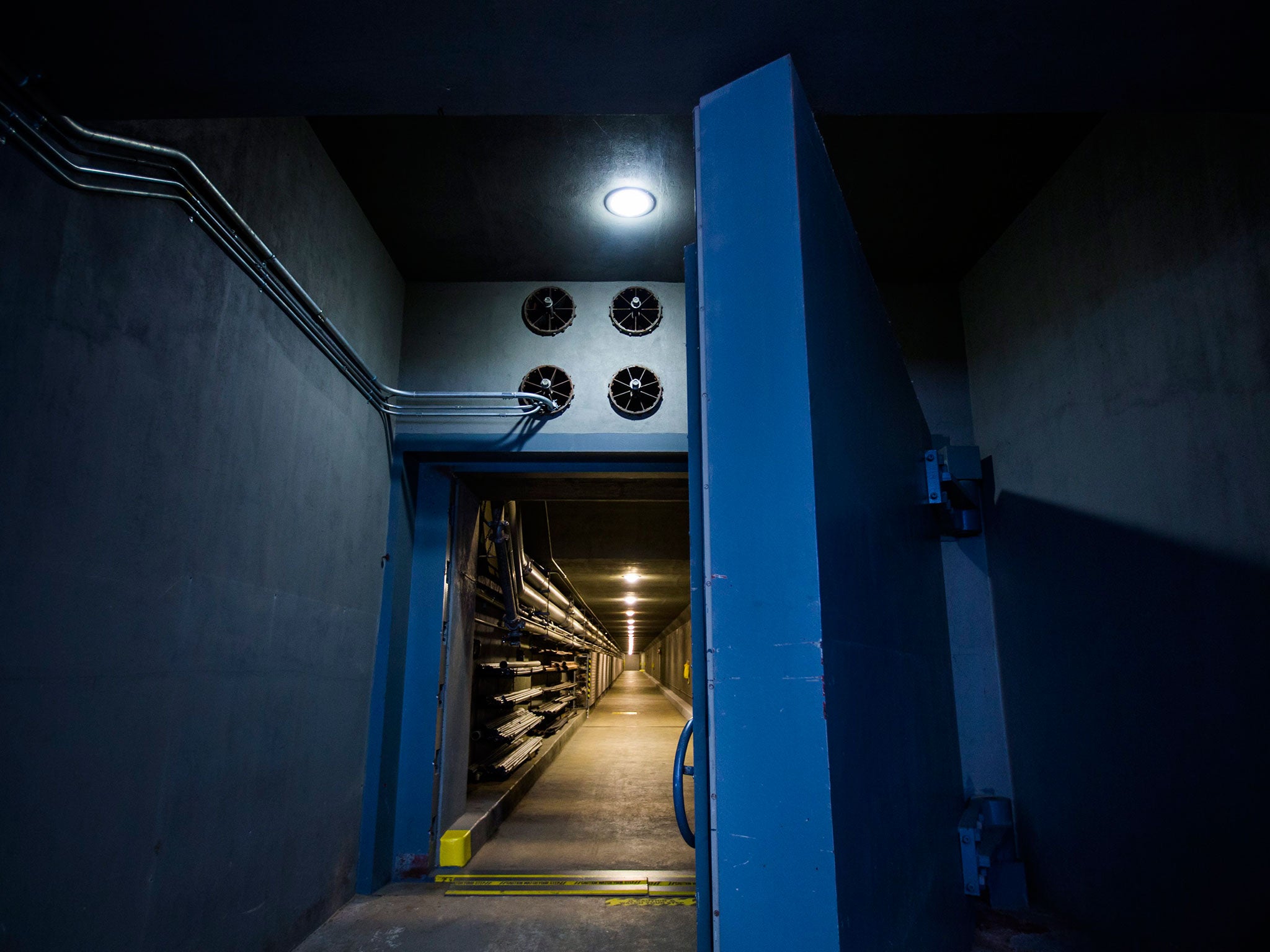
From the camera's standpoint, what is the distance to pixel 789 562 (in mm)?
1674

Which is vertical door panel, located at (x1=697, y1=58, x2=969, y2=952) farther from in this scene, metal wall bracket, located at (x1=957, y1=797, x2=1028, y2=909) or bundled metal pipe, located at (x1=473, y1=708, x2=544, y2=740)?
bundled metal pipe, located at (x1=473, y1=708, x2=544, y2=740)

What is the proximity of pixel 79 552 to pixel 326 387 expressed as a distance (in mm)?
1827

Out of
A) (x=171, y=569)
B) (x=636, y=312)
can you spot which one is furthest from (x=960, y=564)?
(x=171, y=569)

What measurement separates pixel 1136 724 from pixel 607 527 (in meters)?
6.66

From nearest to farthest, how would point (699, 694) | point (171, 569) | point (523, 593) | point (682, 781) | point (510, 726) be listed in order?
point (699, 694)
point (682, 781)
point (171, 569)
point (510, 726)
point (523, 593)

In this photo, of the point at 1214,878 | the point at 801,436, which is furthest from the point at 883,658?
the point at 1214,878

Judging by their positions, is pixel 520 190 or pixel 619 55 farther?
pixel 520 190

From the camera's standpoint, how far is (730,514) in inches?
68.7


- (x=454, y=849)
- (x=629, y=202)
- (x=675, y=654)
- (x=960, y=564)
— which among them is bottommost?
(x=454, y=849)

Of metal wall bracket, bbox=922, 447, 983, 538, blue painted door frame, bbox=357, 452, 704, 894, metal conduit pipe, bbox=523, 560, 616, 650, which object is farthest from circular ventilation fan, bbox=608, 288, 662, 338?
Answer: metal conduit pipe, bbox=523, 560, 616, 650

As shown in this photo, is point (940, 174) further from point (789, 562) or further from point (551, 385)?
point (789, 562)

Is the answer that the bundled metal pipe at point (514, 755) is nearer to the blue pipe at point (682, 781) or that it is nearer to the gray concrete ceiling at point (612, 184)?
the gray concrete ceiling at point (612, 184)

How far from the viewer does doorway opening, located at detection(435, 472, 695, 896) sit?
210 inches

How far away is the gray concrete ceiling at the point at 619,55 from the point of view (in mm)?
2053
